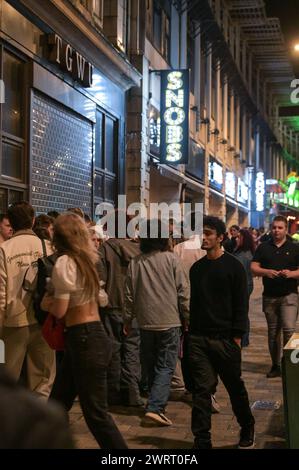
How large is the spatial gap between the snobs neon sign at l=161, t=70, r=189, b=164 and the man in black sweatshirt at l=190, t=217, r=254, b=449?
495 inches

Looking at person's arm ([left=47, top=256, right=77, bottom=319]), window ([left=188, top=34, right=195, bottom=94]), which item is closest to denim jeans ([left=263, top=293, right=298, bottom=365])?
person's arm ([left=47, top=256, right=77, bottom=319])

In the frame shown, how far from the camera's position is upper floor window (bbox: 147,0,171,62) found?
1855 centimetres

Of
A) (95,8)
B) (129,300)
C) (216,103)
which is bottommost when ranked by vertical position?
(129,300)

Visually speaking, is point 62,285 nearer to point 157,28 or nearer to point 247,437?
point 247,437

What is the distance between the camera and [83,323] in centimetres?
470

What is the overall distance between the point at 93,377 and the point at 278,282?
461 cm

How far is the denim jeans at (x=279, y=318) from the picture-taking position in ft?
28.6

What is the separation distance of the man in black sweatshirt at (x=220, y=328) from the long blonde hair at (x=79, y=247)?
4.36ft

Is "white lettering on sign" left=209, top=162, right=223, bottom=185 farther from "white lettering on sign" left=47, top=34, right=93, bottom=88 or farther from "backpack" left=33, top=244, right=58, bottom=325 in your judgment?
"backpack" left=33, top=244, right=58, bottom=325

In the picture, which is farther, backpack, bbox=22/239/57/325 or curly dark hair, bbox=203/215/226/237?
curly dark hair, bbox=203/215/226/237

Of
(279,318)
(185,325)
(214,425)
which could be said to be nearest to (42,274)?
(185,325)

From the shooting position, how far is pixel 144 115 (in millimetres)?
17219

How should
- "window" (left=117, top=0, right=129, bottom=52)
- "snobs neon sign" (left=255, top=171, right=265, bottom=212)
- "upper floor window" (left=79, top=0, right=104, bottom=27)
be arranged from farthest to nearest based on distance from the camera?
"snobs neon sign" (left=255, top=171, right=265, bottom=212)
"window" (left=117, top=0, right=129, bottom=52)
"upper floor window" (left=79, top=0, right=104, bottom=27)
